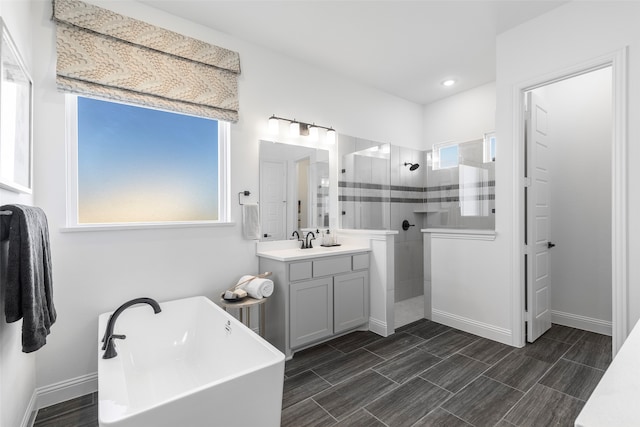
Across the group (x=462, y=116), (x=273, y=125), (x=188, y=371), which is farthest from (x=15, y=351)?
(x=462, y=116)

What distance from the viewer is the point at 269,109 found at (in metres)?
3.06

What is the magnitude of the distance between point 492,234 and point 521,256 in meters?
0.30

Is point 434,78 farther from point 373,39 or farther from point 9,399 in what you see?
point 9,399

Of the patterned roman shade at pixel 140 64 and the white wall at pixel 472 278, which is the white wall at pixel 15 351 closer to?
the patterned roman shade at pixel 140 64

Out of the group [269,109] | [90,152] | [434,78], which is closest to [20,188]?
[90,152]

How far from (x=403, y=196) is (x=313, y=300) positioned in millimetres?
2351

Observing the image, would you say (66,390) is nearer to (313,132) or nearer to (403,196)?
(313,132)

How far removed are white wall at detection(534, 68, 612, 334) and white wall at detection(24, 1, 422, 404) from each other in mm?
2379

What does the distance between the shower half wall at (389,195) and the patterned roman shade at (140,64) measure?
1551 millimetres

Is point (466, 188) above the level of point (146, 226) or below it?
above

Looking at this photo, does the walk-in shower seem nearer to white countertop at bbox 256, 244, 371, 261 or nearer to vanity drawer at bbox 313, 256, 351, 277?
white countertop at bbox 256, 244, 371, 261

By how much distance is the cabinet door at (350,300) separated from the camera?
289 cm

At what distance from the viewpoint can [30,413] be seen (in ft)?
6.10

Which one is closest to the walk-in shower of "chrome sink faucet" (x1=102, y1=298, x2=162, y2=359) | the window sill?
the window sill
